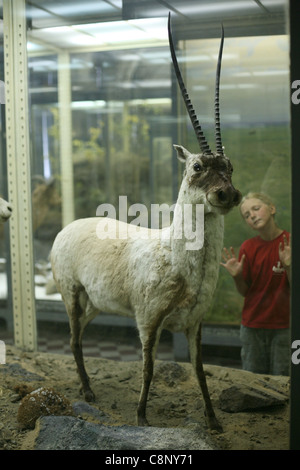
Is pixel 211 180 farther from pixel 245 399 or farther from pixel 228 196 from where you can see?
pixel 245 399

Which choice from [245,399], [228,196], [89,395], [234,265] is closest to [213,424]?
[245,399]

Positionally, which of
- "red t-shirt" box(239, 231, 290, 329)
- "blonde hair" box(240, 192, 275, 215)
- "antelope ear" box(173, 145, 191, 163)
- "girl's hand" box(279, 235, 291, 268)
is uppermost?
"antelope ear" box(173, 145, 191, 163)

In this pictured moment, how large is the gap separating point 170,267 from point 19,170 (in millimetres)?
1702

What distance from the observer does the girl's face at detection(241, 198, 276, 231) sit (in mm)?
3297

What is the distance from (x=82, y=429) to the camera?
2.66 metres

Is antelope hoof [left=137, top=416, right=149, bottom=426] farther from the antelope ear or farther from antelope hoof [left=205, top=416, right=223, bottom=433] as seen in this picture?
the antelope ear

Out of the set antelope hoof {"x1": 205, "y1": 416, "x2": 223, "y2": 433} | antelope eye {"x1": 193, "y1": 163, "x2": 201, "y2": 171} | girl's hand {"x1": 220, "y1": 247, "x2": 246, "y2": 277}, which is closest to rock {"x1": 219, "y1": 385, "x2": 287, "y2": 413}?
antelope hoof {"x1": 205, "y1": 416, "x2": 223, "y2": 433}

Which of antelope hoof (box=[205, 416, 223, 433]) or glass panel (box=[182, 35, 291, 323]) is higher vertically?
glass panel (box=[182, 35, 291, 323])

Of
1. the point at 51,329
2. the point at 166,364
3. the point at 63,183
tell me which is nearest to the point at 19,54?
the point at 63,183

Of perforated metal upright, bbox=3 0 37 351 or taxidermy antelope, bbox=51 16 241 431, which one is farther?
perforated metal upright, bbox=3 0 37 351

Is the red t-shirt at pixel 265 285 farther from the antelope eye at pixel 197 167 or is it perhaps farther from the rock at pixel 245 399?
the antelope eye at pixel 197 167

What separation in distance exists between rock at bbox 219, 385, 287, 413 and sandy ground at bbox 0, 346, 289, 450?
3 centimetres

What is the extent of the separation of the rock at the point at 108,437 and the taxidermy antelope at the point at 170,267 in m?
0.24

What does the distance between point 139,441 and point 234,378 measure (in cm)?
106
